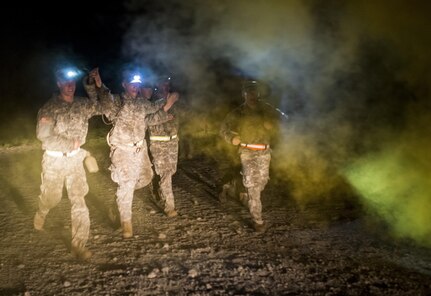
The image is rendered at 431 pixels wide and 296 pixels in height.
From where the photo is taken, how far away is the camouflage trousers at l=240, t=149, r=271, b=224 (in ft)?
17.9

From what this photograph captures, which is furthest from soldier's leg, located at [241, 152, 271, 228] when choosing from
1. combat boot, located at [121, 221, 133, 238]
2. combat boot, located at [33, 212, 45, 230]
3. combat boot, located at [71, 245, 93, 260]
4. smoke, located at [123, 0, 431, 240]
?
combat boot, located at [33, 212, 45, 230]

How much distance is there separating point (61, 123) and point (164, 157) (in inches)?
71.4

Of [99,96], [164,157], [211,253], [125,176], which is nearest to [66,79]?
[99,96]

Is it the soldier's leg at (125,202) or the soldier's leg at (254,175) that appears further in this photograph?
the soldier's leg at (254,175)

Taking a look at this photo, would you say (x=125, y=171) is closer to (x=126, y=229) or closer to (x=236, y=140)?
(x=126, y=229)

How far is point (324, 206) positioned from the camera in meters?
6.31

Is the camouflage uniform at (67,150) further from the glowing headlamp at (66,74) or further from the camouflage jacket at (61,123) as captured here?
the glowing headlamp at (66,74)

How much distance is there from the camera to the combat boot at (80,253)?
15.0 ft

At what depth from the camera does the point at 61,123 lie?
4496 millimetres

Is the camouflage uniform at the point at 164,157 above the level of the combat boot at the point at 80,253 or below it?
above

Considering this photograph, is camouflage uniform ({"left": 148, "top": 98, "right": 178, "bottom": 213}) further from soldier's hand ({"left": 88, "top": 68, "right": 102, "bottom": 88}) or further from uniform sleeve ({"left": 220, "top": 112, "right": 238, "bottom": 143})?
soldier's hand ({"left": 88, "top": 68, "right": 102, "bottom": 88})

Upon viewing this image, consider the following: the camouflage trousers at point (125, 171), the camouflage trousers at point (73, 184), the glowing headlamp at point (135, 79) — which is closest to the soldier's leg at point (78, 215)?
the camouflage trousers at point (73, 184)

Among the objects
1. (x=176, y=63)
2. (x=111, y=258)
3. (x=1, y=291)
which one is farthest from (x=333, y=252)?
(x=176, y=63)

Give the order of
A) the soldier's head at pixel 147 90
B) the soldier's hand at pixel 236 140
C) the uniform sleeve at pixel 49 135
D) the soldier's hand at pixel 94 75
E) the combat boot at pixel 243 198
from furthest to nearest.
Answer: the combat boot at pixel 243 198, the soldier's head at pixel 147 90, the soldier's hand at pixel 236 140, the soldier's hand at pixel 94 75, the uniform sleeve at pixel 49 135
